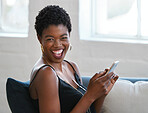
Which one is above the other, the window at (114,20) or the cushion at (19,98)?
the window at (114,20)

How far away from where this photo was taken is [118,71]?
9.71 feet

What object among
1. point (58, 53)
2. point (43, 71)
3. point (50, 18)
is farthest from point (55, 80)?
point (50, 18)

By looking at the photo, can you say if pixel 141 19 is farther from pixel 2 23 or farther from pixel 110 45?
pixel 2 23

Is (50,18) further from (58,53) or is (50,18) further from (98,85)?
(98,85)

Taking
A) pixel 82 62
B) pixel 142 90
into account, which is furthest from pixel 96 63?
pixel 142 90

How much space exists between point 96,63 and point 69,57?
0.91ft

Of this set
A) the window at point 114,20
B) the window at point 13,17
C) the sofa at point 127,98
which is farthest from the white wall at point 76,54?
the sofa at point 127,98

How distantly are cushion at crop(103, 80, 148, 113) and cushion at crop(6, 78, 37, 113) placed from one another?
0.58 m

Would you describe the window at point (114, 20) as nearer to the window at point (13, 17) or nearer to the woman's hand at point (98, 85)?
the window at point (13, 17)

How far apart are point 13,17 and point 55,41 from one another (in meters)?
2.01

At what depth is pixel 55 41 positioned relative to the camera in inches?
72.0

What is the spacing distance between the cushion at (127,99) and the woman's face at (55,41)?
53 centimetres

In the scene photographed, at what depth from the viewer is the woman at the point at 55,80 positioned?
169cm

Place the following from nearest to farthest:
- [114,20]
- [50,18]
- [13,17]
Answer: [50,18] < [114,20] < [13,17]
